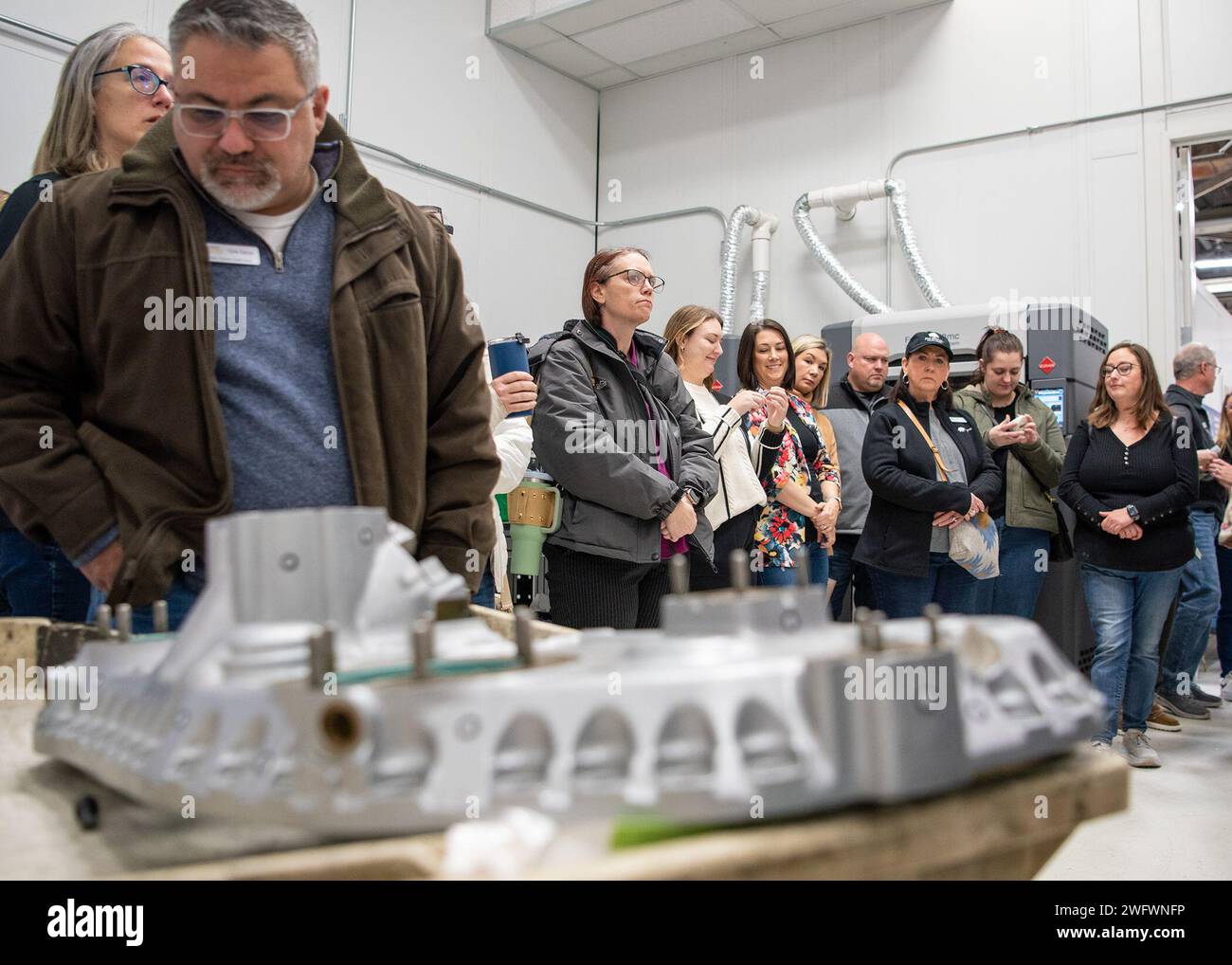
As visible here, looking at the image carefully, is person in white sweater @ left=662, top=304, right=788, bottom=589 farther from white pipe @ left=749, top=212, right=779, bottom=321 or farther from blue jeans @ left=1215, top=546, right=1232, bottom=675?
white pipe @ left=749, top=212, right=779, bottom=321

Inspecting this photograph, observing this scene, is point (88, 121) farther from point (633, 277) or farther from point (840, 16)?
point (840, 16)

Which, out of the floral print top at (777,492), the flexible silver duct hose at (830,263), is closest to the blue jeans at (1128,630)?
the floral print top at (777,492)

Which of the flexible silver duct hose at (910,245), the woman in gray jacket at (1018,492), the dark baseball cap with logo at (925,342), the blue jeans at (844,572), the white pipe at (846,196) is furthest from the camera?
the white pipe at (846,196)

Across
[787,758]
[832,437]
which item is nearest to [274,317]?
[787,758]

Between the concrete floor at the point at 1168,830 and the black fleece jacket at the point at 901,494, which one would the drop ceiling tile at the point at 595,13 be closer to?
the black fleece jacket at the point at 901,494

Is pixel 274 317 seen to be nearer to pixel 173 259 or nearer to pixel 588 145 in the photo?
pixel 173 259

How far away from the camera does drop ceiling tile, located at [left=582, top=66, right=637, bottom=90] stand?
25.4ft

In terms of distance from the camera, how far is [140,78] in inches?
67.6

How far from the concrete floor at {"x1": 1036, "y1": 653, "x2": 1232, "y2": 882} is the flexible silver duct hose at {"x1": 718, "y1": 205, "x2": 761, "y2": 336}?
13.2ft

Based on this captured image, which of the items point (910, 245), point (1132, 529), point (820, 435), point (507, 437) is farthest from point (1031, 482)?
point (910, 245)

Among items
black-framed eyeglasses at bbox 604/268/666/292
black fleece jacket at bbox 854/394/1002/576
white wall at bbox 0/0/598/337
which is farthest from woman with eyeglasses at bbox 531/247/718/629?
white wall at bbox 0/0/598/337

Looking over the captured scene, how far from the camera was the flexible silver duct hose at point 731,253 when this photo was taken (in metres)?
6.93

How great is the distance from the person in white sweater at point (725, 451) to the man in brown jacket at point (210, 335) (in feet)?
5.83

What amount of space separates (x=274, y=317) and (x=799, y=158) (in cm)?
632
